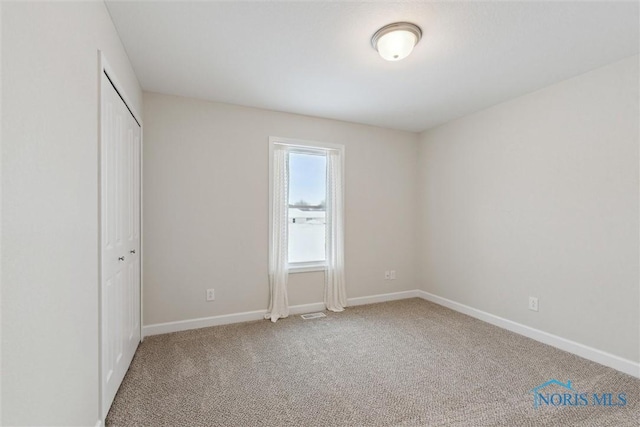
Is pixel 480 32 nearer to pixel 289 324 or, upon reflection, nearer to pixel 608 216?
pixel 608 216

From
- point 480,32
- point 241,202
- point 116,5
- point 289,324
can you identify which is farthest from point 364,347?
point 116,5

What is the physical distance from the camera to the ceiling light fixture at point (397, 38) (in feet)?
Answer: 6.55

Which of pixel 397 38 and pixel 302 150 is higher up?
pixel 397 38

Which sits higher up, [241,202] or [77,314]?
[241,202]

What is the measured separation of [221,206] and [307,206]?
1.09 m

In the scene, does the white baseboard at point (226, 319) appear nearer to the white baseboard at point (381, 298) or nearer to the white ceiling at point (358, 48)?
the white baseboard at point (381, 298)

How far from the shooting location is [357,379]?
2.29 metres

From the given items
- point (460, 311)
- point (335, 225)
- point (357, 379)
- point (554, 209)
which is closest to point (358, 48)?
point (335, 225)

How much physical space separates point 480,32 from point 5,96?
2.53 metres

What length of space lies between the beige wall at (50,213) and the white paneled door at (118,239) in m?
0.16

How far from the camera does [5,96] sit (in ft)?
2.85

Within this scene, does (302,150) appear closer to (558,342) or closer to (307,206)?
(307,206)
